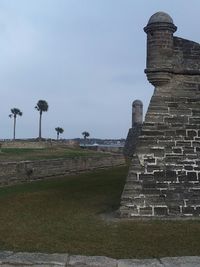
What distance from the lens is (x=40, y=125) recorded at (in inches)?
3927

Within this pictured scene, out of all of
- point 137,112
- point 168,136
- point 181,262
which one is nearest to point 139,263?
point 181,262

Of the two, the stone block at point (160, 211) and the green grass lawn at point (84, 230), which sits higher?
the stone block at point (160, 211)

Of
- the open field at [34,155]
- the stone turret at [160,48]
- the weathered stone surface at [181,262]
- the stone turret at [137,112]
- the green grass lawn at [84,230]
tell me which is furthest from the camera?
the stone turret at [137,112]

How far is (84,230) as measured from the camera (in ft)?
30.4

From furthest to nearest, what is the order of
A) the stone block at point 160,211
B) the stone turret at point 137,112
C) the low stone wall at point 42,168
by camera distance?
the stone turret at point 137,112, the low stone wall at point 42,168, the stone block at point 160,211

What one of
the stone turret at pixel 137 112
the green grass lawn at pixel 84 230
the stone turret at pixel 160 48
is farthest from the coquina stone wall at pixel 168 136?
the stone turret at pixel 137 112

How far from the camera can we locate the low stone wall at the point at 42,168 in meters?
18.2

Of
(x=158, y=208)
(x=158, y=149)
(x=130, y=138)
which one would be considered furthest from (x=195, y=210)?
(x=130, y=138)

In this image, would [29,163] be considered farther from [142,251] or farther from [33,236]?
[142,251]

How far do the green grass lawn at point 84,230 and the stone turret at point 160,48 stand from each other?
10.9ft

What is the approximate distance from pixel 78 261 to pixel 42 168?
1466 cm

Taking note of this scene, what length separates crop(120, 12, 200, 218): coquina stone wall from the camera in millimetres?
10852

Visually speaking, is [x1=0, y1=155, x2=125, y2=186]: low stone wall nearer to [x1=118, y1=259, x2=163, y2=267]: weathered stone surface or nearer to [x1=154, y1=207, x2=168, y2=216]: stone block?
[x1=154, y1=207, x2=168, y2=216]: stone block

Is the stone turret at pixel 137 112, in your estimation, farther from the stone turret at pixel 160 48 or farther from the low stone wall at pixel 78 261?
the low stone wall at pixel 78 261
